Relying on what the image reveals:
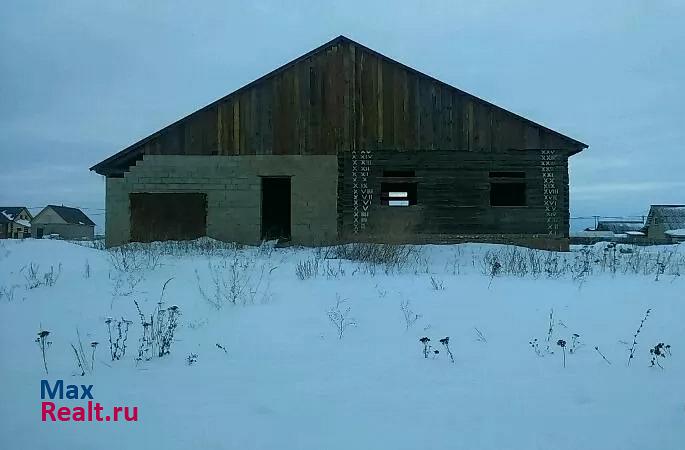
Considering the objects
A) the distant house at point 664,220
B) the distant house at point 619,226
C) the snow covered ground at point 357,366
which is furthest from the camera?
the distant house at point 619,226

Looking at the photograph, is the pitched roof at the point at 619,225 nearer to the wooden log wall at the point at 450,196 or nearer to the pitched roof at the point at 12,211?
the wooden log wall at the point at 450,196

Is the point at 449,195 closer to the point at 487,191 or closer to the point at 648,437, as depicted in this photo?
the point at 487,191

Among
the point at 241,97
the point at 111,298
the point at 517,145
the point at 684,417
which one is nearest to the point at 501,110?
the point at 517,145

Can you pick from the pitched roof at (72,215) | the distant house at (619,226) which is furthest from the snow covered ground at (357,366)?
the pitched roof at (72,215)

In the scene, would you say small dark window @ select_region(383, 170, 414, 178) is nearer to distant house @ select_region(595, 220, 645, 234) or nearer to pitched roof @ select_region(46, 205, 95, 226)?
distant house @ select_region(595, 220, 645, 234)

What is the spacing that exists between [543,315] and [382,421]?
2.97 m

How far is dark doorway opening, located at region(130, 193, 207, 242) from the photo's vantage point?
16.2 m

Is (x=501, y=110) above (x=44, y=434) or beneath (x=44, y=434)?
above

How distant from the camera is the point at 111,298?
648 cm

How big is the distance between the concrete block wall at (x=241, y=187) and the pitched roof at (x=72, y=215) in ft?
212

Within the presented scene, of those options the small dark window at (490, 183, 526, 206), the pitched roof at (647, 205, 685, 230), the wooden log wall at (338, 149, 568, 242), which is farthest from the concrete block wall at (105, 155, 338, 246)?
the pitched roof at (647, 205, 685, 230)

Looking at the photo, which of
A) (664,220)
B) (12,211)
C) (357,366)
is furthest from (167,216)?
(12,211)

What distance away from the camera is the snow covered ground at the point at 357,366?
3.25m

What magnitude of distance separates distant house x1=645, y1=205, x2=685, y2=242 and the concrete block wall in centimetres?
3537
